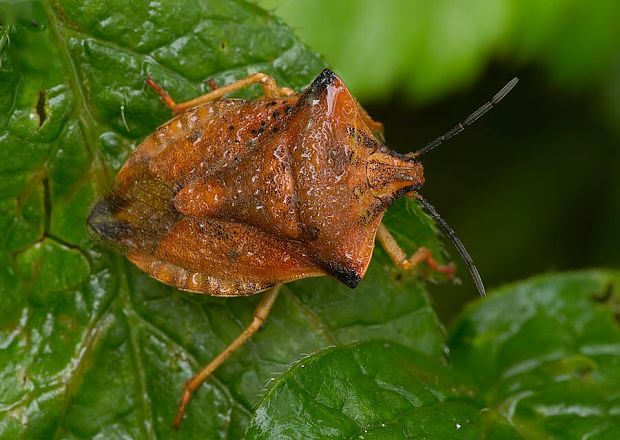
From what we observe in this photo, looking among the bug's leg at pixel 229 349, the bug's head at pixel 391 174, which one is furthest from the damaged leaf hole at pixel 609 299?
the bug's leg at pixel 229 349

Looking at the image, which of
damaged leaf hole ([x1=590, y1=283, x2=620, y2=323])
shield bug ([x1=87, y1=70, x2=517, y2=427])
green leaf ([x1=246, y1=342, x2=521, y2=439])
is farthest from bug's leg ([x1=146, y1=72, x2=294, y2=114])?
damaged leaf hole ([x1=590, y1=283, x2=620, y2=323])

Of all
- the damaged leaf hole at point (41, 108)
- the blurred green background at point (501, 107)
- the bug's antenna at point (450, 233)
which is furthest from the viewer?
the blurred green background at point (501, 107)

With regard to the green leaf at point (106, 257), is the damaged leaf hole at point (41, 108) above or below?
above

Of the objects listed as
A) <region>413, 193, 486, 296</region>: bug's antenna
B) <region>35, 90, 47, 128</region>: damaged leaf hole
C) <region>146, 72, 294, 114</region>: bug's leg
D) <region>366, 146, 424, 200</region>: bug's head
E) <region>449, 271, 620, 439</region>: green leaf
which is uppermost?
<region>35, 90, 47, 128</region>: damaged leaf hole

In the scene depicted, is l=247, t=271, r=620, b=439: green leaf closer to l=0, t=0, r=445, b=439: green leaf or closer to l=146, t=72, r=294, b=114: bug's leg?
l=0, t=0, r=445, b=439: green leaf

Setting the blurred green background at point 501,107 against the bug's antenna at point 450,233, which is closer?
the bug's antenna at point 450,233

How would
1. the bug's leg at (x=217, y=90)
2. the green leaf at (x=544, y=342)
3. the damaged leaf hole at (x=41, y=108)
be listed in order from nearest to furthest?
→ the damaged leaf hole at (x=41, y=108) → the bug's leg at (x=217, y=90) → the green leaf at (x=544, y=342)

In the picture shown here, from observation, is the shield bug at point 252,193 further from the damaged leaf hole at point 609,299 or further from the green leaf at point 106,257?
the damaged leaf hole at point 609,299
